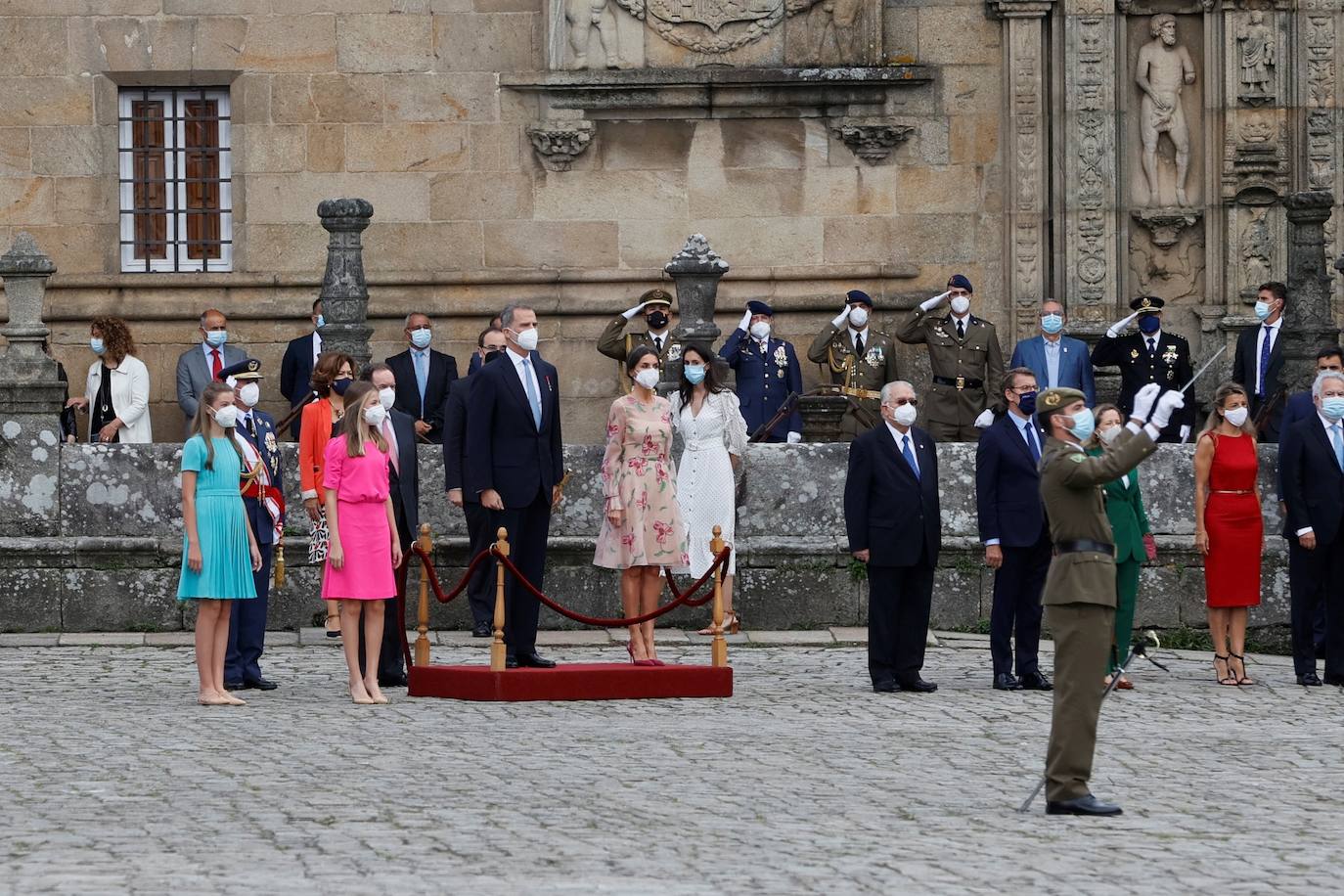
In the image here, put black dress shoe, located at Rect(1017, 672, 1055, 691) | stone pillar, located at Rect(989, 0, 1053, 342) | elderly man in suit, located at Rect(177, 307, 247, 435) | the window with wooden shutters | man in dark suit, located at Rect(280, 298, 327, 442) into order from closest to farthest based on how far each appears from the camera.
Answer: black dress shoe, located at Rect(1017, 672, 1055, 691) → elderly man in suit, located at Rect(177, 307, 247, 435) → man in dark suit, located at Rect(280, 298, 327, 442) → stone pillar, located at Rect(989, 0, 1053, 342) → the window with wooden shutters

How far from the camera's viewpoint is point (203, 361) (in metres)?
20.3

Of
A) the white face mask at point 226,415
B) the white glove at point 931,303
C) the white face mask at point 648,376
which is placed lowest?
the white face mask at point 226,415

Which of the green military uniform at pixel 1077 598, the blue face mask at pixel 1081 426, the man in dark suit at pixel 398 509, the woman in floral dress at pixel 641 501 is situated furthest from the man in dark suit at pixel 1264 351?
the green military uniform at pixel 1077 598

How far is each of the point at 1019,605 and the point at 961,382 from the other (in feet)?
18.2

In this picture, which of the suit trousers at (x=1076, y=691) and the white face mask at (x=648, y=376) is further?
the white face mask at (x=648, y=376)

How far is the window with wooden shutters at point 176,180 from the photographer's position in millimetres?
22797

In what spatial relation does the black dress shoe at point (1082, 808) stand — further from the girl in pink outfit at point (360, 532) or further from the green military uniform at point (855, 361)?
the green military uniform at point (855, 361)

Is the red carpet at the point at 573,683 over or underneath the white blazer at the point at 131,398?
underneath

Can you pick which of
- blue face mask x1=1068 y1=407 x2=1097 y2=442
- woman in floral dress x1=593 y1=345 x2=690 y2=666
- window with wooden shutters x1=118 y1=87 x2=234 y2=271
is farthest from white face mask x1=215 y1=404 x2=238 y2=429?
window with wooden shutters x1=118 y1=87 x2=234 y2=271

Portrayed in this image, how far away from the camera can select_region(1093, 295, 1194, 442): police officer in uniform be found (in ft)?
66.5

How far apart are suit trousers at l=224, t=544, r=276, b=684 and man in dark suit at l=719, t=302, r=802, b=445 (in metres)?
5.97

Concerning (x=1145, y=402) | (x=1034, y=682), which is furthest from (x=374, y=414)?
(x=1145, y=402)

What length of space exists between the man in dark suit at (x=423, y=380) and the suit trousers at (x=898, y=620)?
5.67m

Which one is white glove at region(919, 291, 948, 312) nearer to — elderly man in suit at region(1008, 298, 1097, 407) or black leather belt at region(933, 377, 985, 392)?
black leather belt at region(933, 377, 985, 392)
